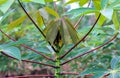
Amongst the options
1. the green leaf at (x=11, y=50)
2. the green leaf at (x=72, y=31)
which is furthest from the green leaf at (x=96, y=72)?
the green leaf at (x=11, y=50)

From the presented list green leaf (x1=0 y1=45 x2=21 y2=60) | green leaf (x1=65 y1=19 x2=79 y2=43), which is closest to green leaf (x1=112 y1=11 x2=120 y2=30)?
green leaf (x1=65 y1=19 x2=79 y2=43)

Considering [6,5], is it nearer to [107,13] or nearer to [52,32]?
[52,32]

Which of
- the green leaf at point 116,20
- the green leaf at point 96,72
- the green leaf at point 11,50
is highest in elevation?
the green leaf at point 116,20

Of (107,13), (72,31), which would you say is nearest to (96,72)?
(72,31)

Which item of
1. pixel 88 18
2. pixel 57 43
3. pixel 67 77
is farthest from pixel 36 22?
pixel 88 18

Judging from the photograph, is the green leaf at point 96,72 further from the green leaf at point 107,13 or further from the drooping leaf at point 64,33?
the green leaf at point 107,13

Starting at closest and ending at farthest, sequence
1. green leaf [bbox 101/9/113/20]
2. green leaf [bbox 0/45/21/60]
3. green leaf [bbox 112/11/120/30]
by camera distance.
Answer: green leaf [bbox 101/9/113/20] → green leaf [bbox 0/45/21/60] → green leaf [bbox 112/11/120/30]

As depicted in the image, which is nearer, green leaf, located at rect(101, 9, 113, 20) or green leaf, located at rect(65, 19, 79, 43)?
green leaf, located at rect(101, 9, 113, 20)

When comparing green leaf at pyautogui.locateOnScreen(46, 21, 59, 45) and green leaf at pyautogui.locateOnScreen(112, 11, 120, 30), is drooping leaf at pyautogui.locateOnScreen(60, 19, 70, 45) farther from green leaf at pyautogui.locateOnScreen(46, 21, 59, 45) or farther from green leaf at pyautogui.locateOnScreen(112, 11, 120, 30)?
green leaf at pyautogui.locateOnScreen(112, 11, 120, 30)

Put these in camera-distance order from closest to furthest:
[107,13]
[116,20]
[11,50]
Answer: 1. [107,13]
2. [11,50]
3. [116,20]

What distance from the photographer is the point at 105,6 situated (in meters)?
0.83

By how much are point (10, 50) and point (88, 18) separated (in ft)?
12.6

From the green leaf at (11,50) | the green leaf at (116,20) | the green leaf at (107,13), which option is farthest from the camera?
the green leaf at (116,20)

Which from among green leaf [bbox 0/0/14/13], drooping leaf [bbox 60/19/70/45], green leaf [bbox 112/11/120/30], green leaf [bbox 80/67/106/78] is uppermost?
green leaf [bbox 112/11/120/30]
